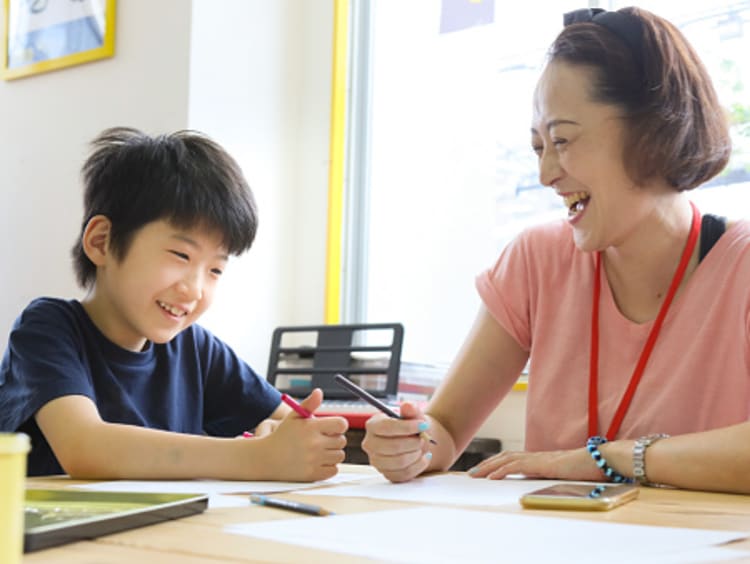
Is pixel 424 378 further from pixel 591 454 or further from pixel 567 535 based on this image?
pixel 567 535

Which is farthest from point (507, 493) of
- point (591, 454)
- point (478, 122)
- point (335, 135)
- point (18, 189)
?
point (18, 189)

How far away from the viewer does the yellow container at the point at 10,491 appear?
44 cm

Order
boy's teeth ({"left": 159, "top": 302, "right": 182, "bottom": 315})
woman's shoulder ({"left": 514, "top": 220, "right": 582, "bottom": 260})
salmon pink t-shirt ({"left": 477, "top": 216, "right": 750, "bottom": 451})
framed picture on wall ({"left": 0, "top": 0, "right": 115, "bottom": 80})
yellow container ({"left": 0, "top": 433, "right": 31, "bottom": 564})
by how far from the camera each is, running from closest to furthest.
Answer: yellow container ({"left": 0, "top": 433, "right": 31, "bottom": 564}) < salmon pink t-shirt ({"left": 477, "top": 216, "right": 750, "bottom": 451}) < boy's teeth ({"left": 159, "top": 302, "right": 182, "bottom": 315}) < woman's shoulder ({"left": 514, "top": 220, "right": 582, "bottom": 260}) < framed picture on wall ({"left": 0, "top": 0, "right": 115, "bottom": 80})

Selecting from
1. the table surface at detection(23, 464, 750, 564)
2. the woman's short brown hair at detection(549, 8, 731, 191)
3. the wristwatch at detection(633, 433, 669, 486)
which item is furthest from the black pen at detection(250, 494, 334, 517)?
the woman's short brown hair at detection(549, 8, 731, 191)

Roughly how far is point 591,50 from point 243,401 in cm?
81

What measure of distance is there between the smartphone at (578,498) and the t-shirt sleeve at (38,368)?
0.65 m

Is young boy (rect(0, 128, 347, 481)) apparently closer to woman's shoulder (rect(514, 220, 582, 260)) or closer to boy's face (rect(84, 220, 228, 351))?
boy's face (rect(84, 220, 228, 351))

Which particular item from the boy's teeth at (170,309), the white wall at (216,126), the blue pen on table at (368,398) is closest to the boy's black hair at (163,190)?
the boy's teeth at (170,309)

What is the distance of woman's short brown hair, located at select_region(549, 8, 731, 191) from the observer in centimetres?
144

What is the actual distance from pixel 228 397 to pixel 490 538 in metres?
1.01

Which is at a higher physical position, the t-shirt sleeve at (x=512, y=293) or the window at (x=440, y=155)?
the window at (x=440, y=155)

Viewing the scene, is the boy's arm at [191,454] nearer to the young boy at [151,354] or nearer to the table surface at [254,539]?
the young boy at [151,354]

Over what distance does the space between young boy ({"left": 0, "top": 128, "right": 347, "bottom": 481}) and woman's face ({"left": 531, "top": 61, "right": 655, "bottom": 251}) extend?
1.68ft

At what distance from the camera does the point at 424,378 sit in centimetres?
275
